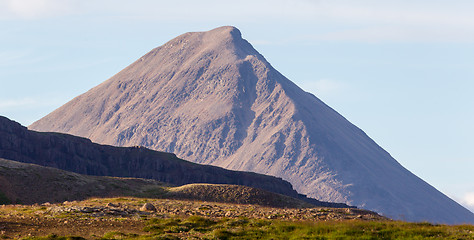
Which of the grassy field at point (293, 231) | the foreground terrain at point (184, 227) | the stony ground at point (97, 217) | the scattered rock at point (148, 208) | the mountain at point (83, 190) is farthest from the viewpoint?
the mountain at point (83, 190)

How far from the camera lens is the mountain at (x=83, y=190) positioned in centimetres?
9514

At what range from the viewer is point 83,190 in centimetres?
10188

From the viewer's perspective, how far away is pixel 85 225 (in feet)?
142

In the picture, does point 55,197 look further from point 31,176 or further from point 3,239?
point 3,239

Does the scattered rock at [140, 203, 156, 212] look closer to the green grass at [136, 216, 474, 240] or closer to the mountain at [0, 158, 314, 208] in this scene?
the green grass at [136, 216, 474, 240]

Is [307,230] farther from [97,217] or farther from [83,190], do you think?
[83,190]

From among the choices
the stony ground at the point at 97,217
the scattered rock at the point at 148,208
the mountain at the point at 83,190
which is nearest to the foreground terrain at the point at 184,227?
the stony ground at the point at 97,217

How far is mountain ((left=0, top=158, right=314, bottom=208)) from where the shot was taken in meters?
95.1

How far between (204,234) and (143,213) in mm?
11975

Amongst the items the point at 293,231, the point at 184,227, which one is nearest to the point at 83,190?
the point at 184,227

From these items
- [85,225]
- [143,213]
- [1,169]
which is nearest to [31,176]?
[1,169]

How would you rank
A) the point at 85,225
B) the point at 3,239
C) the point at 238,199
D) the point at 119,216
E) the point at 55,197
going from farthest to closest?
the point at 238,199 → the point at 55,197 → the point at 119,216 → the point at 85,225 → the point at 3,239

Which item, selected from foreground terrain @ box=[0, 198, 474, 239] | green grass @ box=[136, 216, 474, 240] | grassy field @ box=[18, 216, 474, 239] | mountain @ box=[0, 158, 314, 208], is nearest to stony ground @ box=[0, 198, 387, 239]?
foreground terrain @ box=[0, 198, 474, 239]

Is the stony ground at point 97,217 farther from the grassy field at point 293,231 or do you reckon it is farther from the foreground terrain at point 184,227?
the grassy field at point 293,231
